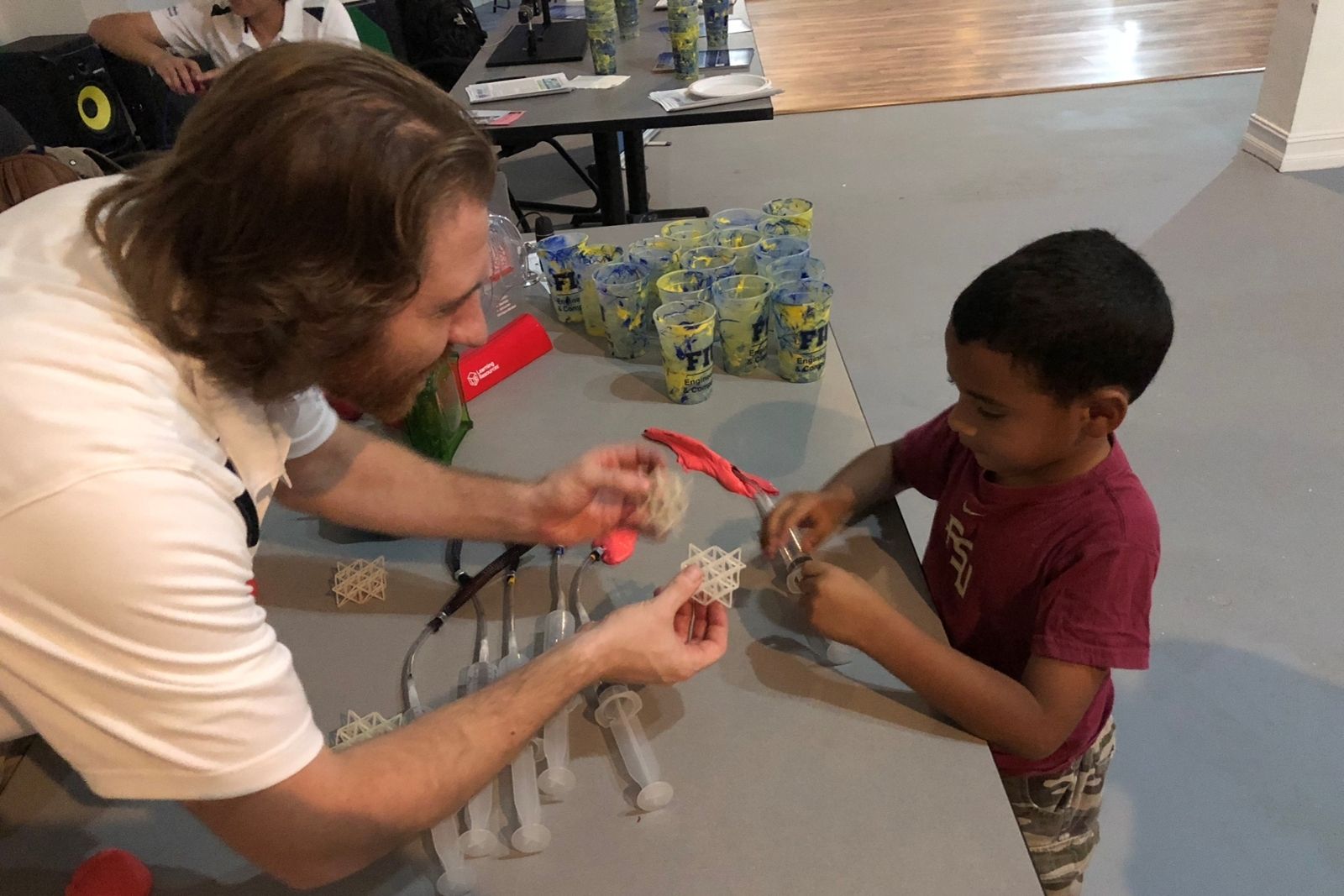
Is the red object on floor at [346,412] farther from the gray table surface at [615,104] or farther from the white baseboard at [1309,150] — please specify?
the white baseboard at [1309,150]

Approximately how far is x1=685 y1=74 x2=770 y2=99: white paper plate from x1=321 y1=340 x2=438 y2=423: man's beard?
1.89 metres

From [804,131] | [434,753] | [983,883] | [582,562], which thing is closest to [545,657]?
[434,753]

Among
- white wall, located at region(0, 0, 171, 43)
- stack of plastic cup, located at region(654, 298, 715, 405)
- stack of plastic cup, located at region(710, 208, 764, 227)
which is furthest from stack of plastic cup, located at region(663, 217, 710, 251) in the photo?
white wall, located at region(0, 0, 171, 43)

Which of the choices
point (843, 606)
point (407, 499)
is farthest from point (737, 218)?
point (843, 606)

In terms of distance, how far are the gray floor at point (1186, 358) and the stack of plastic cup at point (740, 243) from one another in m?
0.83

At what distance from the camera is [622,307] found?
147 centimetres

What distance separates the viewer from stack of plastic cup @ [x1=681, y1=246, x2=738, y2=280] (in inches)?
58.5

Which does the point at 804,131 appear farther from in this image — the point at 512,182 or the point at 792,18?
the point at 792,18

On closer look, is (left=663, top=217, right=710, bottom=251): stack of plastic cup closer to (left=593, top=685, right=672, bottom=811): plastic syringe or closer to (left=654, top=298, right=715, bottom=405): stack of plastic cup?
(left=654, top=298, right=715, bottom=405): stack of plastic cup

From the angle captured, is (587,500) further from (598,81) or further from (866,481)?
(598,81)

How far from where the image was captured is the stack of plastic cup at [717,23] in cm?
288

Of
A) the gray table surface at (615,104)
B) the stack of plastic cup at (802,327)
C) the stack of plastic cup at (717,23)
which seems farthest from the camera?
the stack of plastic cup at (717,23)

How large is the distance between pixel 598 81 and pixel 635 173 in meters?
0.60

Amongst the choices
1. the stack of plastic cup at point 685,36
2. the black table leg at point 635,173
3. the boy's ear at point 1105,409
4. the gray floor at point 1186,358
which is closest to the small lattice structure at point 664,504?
the boy's ear at point 1105,409
